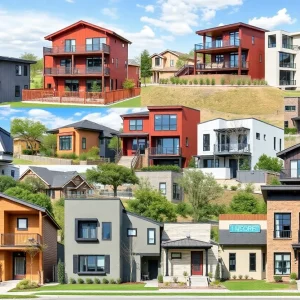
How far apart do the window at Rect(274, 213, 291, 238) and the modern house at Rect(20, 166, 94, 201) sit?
2686 cm

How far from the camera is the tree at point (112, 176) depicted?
80.8 metres

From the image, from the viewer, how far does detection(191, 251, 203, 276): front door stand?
200ft

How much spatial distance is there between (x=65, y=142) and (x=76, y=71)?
9365mm

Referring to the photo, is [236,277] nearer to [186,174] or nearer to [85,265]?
[85,265]

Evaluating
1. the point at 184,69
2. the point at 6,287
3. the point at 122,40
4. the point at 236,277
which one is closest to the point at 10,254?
the point at 6,287

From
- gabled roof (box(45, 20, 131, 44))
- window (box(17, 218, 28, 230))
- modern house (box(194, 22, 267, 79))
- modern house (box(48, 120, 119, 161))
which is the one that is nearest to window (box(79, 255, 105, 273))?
window (box(17, 218, 28, 230))

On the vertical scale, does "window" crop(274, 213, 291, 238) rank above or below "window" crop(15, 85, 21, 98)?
below

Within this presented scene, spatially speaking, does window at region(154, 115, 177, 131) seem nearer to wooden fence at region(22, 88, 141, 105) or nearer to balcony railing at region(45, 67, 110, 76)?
wooden fence at region(22, 88, 141, 105)

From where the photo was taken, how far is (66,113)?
345 ft

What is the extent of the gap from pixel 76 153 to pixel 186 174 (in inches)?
769

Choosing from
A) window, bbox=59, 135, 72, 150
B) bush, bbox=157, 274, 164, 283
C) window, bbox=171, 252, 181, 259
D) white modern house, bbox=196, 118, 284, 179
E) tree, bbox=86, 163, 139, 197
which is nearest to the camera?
bush, bbox=157, 274, 164, 283

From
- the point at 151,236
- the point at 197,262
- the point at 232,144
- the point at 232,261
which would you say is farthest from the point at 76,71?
the point at 232,261

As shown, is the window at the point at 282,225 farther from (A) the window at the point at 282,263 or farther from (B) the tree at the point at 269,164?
(B) the tree at the point at 269,164

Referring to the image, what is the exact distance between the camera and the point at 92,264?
6016 centimetres
